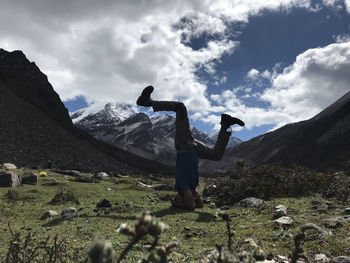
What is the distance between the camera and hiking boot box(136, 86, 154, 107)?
11.5 meters

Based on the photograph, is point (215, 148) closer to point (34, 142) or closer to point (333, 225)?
point (333, 225)

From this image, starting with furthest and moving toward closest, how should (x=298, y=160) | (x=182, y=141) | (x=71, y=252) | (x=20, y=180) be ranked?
(x=298, y=160)
(x=20, y=180)
(x=182, y=141)
(x=71, y=252)

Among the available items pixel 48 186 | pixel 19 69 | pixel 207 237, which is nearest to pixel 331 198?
pixel 207 237

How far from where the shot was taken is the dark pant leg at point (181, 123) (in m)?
11.7

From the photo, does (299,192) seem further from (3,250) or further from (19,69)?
(19,69)

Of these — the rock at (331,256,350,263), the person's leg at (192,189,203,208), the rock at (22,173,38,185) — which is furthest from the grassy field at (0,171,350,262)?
the rock at (22,173,38,185)

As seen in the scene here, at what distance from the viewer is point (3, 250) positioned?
5609 millimetres

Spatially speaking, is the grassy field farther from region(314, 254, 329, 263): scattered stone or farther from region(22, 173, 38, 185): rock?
region(22, 173, 38, 185): rock

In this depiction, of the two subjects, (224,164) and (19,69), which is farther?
(224,164)

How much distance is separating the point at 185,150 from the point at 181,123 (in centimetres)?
108

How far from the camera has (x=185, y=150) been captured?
11.7m

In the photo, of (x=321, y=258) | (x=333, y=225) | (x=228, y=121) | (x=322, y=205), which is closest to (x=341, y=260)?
(x=321, y=258)

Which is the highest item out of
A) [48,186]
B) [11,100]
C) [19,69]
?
[19,69]

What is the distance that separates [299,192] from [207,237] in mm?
9636
